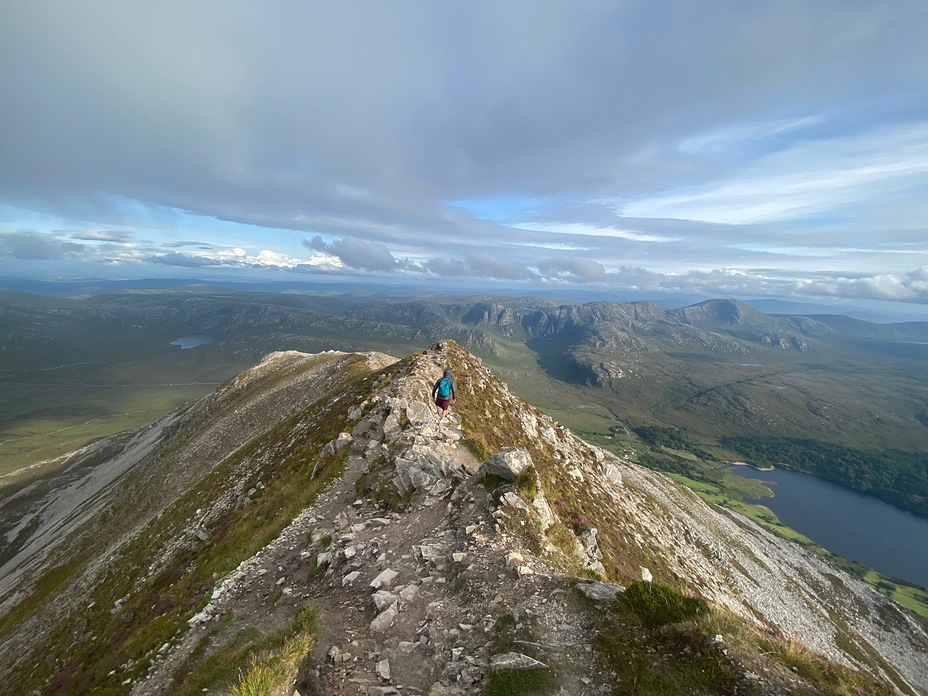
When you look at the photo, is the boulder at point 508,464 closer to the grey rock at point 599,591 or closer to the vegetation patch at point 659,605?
the grey rock at point 599,591

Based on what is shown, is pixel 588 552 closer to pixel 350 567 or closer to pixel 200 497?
pixel 350 567

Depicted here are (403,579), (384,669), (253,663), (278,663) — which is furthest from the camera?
(403,579)

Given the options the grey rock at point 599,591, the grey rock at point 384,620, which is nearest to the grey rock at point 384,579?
the grey rock at point 384,620

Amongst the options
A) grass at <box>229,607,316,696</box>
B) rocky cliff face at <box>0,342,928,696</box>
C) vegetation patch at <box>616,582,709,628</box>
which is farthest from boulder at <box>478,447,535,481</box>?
grass at <box>229,607,316,696</box>

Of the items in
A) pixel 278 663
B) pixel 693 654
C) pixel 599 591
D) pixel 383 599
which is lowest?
pixel 383 599

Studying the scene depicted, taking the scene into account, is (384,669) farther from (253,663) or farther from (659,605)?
(659,605)

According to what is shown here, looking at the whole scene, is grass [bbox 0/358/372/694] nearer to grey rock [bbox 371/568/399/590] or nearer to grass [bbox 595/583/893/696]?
grey rock [bbox 371/568/399/590]

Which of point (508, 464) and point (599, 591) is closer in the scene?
point (599, 591)

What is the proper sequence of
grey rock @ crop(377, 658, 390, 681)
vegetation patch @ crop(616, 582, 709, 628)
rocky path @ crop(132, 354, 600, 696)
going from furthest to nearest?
rocky path @ crop(132, 354, 600, 696) < grey rock @ crop(377, 658, 390, 681) < vegetation patch @ crop(616, 582, 709, 628)

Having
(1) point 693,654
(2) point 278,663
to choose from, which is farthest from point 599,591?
(2) point 278,663
